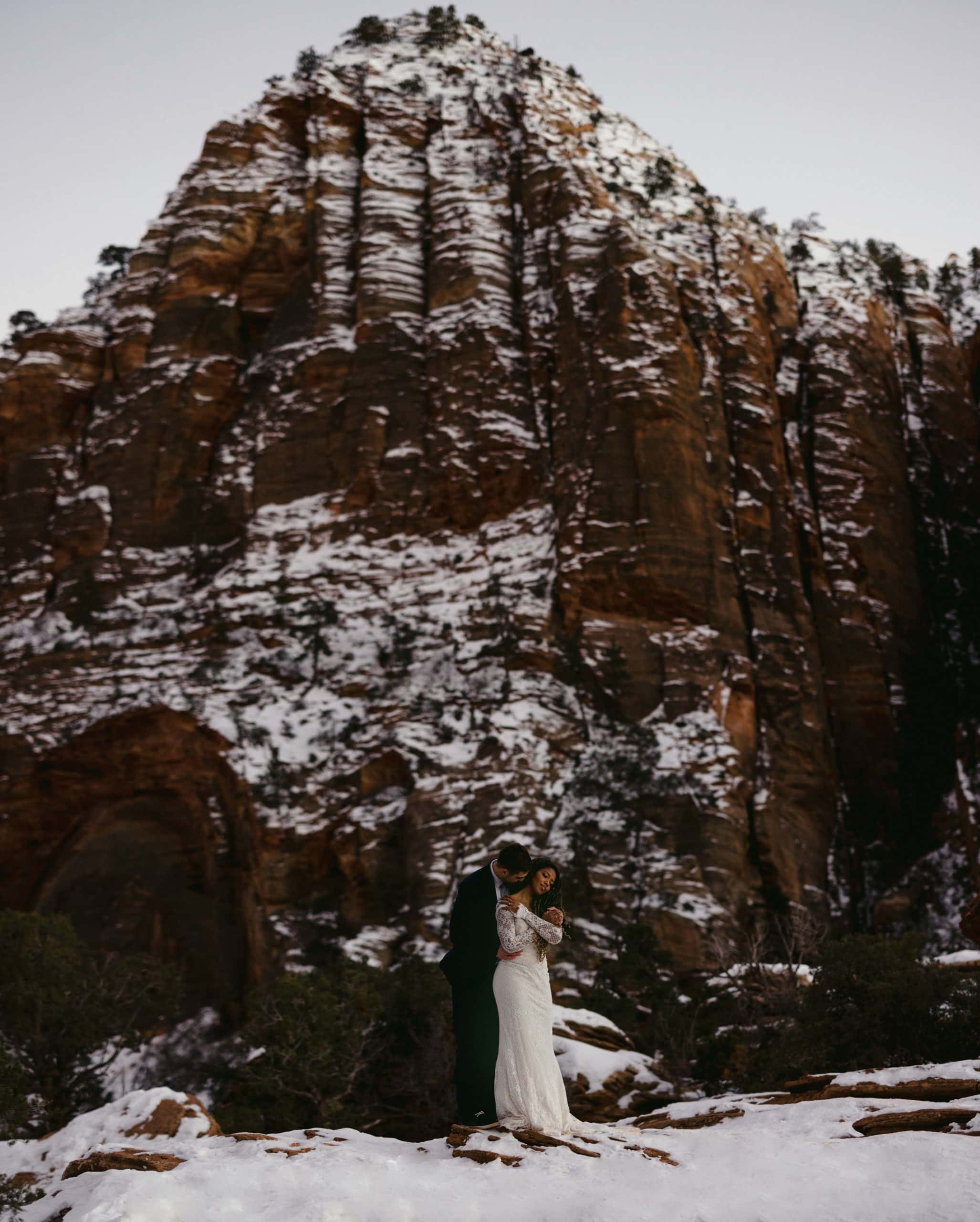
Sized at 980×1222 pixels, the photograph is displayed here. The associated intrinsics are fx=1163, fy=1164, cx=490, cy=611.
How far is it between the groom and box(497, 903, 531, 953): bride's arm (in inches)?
2.4

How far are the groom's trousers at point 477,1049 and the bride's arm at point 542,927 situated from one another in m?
0.53

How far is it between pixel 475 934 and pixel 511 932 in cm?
38

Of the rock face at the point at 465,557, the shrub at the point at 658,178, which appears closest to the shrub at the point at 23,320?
the rock face at the point at 465,557

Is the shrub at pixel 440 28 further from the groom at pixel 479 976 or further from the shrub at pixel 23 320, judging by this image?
the groom at pixel 479 976

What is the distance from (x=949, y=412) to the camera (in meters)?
43.0

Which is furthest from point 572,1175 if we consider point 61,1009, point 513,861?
point 61,1009

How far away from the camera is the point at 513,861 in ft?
28.2

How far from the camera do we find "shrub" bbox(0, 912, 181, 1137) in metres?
21.1

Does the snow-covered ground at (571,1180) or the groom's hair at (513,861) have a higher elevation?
the groom's hair at (513,861)

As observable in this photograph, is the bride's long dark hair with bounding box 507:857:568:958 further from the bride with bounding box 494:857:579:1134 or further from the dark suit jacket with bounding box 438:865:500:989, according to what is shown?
the dark suit jacket with bounding box 438:865:500:989

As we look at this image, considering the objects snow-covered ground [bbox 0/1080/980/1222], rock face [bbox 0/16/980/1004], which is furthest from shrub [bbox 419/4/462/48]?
snow-covered ground [bbox 0/1080/980/1222]

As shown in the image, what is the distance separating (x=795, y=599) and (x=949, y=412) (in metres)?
13.0

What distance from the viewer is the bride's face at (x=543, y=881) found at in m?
8.59

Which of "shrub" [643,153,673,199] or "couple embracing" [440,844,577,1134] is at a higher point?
"shrub" [643,153,673,199]
